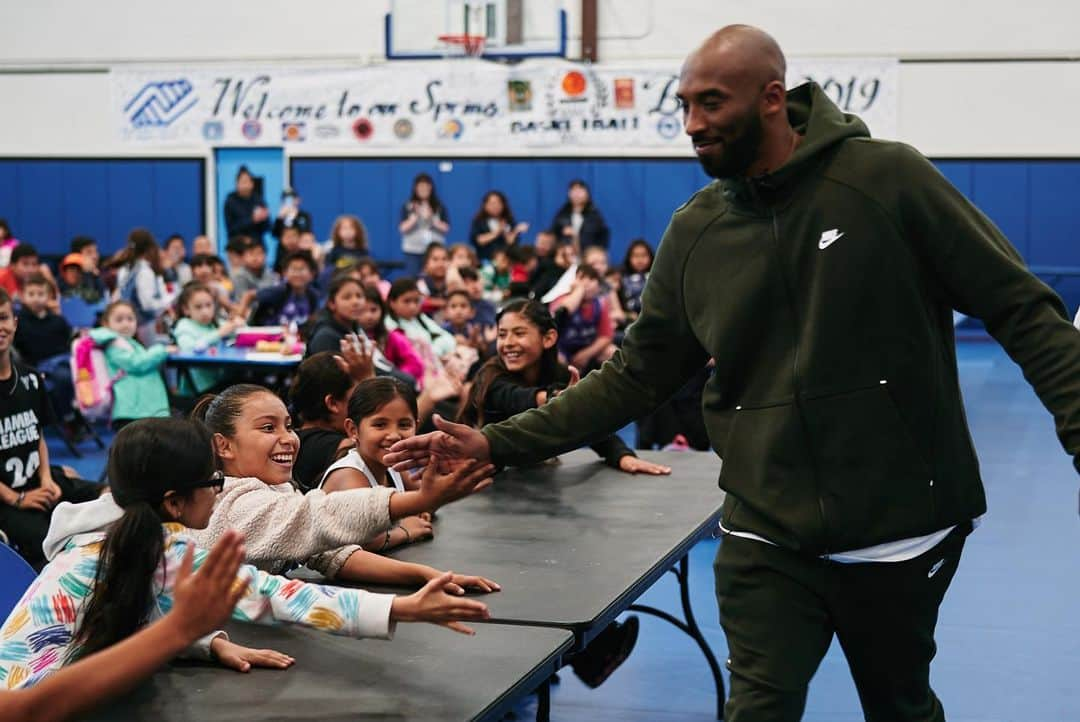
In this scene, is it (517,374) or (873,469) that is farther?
(517,374)

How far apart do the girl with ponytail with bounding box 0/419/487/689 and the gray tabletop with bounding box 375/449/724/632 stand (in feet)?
1.07

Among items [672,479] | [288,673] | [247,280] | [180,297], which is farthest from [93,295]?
[288,673]

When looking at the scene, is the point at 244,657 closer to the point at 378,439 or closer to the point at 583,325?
the point at 378,439

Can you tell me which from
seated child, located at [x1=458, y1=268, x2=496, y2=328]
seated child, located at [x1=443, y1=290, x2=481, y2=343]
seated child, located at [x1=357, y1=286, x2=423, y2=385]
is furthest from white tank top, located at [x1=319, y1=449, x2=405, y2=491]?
seated child, located at [x1=458, y1=268, x2=496, y2=328]

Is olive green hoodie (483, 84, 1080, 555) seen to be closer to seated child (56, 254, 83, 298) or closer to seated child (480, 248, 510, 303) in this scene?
seated child (480, 248, 510, 303)

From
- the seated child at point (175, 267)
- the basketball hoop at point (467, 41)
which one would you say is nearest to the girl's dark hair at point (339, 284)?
the seated child at point (175, 267)

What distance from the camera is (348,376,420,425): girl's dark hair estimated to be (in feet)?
12.1

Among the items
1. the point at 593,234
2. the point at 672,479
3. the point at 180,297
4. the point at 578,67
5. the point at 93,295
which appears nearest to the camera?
the point at 672,479

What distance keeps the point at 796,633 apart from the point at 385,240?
14.8 metres

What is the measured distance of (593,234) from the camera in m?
15.2

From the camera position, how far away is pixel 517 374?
520cm

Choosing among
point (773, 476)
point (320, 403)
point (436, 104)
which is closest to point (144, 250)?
point (436, 104)

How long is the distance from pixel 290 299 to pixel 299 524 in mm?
6497

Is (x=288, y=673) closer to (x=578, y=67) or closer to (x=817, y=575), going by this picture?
(x=817, y=575)
